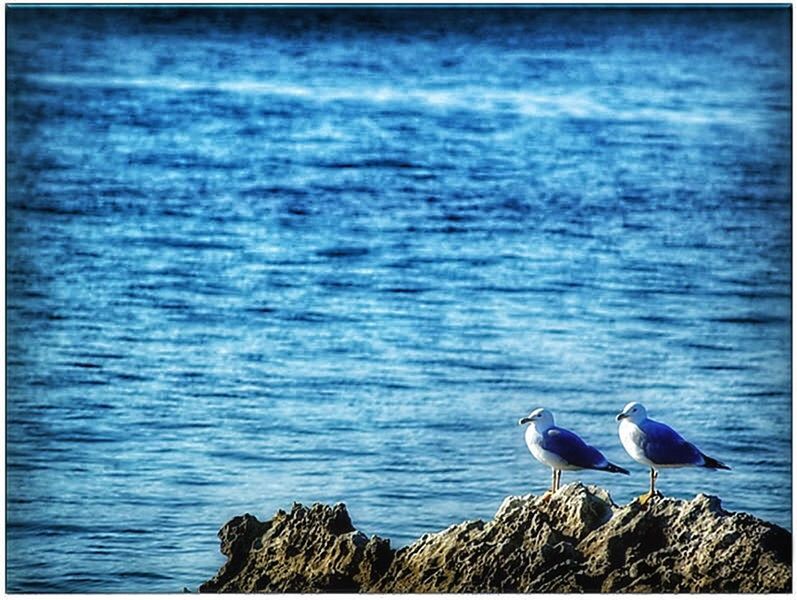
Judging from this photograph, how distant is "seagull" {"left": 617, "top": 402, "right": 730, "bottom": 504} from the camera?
17.3ft

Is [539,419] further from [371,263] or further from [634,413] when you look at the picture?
[371,263]

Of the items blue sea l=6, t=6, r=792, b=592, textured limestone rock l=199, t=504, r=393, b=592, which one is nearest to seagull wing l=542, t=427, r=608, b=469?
blue sea l=6, t=6, r=792, b=592

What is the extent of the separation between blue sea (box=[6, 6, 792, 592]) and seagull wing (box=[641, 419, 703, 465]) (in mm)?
307

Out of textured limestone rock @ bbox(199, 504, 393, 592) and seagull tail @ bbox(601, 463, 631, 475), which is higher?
seagull tail @ bbox(601, 463, 631, 475)

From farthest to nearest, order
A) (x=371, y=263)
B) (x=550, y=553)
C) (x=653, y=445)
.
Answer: (x=371, y=263) < (x=653, y=445) < (x=550, y=553)

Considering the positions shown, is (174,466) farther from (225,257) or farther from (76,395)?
(225,257)

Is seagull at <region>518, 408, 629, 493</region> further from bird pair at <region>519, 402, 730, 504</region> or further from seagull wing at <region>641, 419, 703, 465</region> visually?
seagull wing at <region>641, 419, 703, 465</region>

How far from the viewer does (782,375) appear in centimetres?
563

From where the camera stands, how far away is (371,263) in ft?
19.3

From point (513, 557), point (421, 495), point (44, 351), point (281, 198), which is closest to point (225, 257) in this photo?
point (281, 198)

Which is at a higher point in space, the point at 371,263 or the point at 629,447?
the point at 371,263

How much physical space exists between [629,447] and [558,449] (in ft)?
0.78

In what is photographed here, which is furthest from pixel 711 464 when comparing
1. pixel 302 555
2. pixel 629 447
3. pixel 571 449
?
pixel 302 555

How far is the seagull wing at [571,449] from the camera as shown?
5.30 meters
